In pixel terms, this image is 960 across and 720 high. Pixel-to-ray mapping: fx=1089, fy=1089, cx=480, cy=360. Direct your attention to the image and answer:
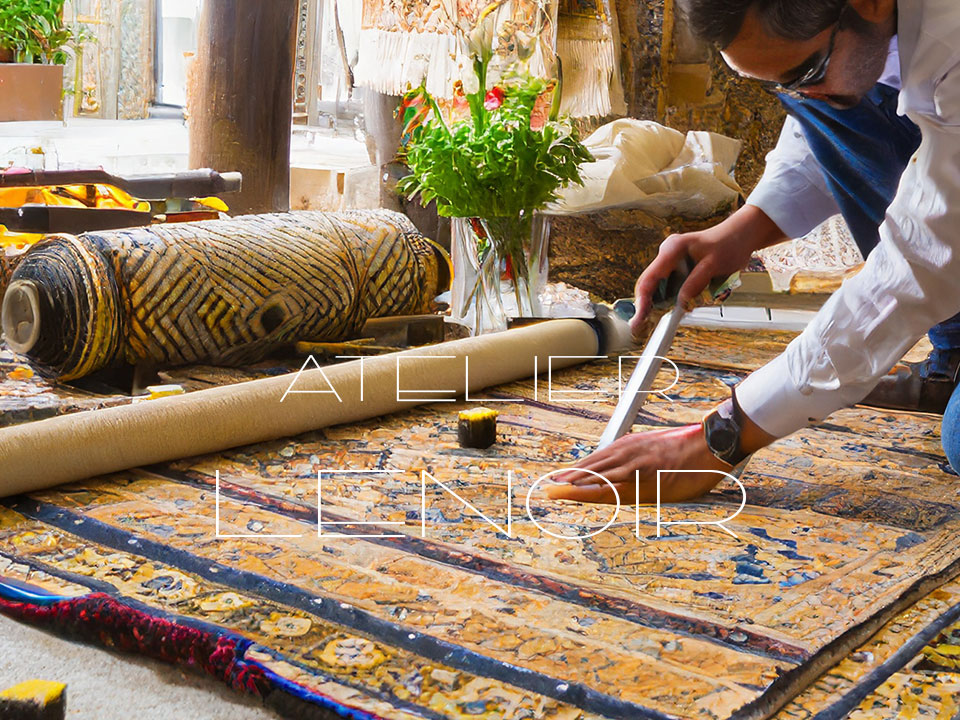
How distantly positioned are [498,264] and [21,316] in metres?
1.07

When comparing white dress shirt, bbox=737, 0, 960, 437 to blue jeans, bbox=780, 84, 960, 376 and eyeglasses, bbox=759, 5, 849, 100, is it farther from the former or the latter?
blue jeans, bbox=780, 84, 960, 376

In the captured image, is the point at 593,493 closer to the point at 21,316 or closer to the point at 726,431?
the point at 726,431

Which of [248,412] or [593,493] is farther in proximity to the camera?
[248,412]

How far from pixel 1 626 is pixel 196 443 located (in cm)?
51

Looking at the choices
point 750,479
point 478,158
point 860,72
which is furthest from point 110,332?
point 860,72

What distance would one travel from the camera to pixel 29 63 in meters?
3.39

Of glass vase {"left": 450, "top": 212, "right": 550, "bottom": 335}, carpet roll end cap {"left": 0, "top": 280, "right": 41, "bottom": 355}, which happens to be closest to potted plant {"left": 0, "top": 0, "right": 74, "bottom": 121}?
carpet roll end cap {"left": 0, "top": 280, "right": 41, "bottom": 355}

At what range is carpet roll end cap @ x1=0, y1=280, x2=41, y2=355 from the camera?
2.09 meters

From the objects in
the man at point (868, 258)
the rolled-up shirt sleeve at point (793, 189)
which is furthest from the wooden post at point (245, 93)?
the man at point (868, 258)

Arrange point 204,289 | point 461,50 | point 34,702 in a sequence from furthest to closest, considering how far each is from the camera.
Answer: point 461,50 → point 204,289 → point 34,702

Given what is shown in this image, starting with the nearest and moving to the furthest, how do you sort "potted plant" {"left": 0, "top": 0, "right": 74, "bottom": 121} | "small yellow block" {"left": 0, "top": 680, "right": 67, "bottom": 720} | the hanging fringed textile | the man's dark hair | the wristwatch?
1. "small yellow block" {"left": 0, "top": 680, "right": 67, "bottom": 720}
2. the man's dark hair
3. the wristwatch
4. the hanging fringed textile
5. "potted plant" {"left": 0, "top": 0, "right": 74, "bottom": 121}

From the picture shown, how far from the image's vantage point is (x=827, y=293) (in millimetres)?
3555

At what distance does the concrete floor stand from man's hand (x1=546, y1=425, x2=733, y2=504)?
2.07ft

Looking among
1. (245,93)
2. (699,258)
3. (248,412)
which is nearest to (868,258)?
(699,258)
